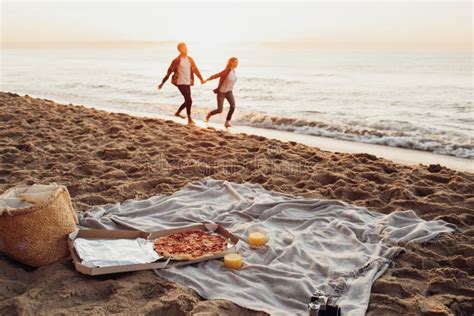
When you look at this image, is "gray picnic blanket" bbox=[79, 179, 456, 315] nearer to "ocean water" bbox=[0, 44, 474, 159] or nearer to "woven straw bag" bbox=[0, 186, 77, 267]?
"woven straw bag" bbox=[0, 186, 77, 267]

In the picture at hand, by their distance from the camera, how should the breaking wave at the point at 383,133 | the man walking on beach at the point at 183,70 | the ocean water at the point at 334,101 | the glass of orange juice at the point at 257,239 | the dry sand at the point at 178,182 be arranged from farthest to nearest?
the ocean water at the point at 334,101
the man walking on beach at the point at 183,70
the breaking wave at the point at 383,133
the glass of orange juice at the point at 257,239
the dry sand at the point at 178,182

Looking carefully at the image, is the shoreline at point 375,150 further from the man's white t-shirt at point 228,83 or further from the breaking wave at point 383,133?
the man's white t-shirt at point 228,83

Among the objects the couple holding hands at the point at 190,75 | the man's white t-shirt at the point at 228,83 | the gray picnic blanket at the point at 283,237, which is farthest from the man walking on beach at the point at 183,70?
the gray picnic blanket at the point at 283,237

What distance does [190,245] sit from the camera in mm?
4086

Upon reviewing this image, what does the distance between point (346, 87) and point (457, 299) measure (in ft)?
63.9

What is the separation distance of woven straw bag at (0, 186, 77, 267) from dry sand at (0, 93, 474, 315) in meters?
0.11

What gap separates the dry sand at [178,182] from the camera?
3318mm

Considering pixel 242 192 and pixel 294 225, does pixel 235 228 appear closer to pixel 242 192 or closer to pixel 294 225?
pixel 294 225

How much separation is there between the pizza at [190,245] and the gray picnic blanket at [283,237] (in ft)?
0.39

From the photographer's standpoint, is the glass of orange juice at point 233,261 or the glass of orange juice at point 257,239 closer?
the glass of orange juice at point 233,261

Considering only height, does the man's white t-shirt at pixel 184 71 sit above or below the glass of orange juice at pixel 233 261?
above

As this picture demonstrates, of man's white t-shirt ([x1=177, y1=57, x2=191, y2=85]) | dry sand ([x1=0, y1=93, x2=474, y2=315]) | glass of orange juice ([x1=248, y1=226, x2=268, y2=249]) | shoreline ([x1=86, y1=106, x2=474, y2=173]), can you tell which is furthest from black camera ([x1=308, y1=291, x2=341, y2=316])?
man's white t-shirt ([x1=177, y1=57, x2=191, y2=85])

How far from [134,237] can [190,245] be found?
0.49 m

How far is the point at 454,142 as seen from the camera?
962cm
